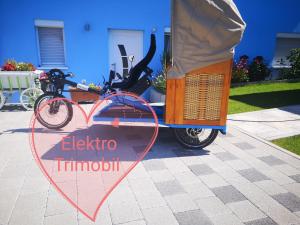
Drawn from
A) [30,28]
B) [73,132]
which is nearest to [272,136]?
[73,132]

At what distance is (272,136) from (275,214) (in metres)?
2.98

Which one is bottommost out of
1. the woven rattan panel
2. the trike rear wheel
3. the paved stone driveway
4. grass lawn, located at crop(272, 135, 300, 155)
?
the paved stone driveway

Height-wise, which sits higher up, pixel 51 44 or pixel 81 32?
pixel 81 32

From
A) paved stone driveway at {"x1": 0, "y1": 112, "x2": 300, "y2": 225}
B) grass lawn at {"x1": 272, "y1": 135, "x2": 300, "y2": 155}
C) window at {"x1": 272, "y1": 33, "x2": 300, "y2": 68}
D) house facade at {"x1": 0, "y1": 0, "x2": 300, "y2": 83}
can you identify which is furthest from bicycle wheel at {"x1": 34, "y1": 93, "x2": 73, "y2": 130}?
window at {"x1": 272, "y1": 33, "x2": 300, "y2": 68}

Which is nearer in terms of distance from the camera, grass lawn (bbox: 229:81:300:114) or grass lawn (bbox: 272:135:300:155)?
grass lawn (bbox: 272:135:300:155)

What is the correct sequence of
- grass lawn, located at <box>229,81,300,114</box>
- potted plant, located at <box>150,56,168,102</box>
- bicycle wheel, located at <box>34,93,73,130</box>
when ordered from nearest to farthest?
bicycle wheel, located at <box>34,93,73,130</box> < grass lawn, located at <box>229,81,300,114</box> < potted plant, located at <box>150,56,168,102</box>

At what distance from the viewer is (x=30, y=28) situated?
908 centimetres

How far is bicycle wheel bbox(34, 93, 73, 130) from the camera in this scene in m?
5.73

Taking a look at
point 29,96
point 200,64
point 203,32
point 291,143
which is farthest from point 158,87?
point 203,32

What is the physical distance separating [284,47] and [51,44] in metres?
11.4

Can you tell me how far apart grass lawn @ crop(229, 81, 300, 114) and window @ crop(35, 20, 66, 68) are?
6638mm

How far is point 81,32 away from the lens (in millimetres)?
9586

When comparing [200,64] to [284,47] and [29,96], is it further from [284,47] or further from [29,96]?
[284,47]

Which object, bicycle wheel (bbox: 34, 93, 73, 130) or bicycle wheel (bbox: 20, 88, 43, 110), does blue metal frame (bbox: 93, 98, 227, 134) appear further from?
bicycle wheel (bbox: 20, 88, 43, 110)
